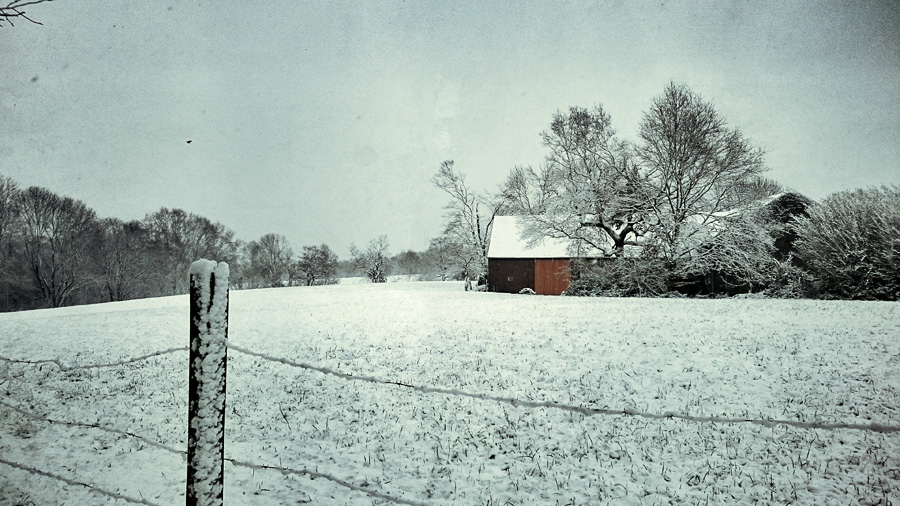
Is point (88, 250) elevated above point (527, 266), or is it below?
above

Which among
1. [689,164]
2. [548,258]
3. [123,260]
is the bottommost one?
[548,258]

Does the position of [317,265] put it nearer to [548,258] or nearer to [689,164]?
[548,258]

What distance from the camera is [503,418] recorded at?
19.2 feet

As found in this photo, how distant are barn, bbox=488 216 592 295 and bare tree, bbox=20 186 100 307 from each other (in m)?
37.0

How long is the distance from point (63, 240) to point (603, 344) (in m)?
46.9

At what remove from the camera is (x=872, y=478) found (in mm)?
4191

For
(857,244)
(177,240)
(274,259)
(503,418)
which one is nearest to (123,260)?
(177,240)

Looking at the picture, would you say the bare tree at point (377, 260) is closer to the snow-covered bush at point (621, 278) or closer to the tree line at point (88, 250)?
the tree line at point (88, 250)

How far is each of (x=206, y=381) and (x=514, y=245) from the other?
3106 cm

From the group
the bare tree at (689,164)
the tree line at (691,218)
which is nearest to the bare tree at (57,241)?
the tree line at (691,218)

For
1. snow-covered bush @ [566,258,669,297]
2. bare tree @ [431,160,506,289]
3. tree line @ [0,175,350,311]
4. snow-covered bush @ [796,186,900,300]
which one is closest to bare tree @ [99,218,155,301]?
tree line @ [0,175,350,311]

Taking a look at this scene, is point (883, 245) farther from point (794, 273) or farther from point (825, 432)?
point (825, 432)

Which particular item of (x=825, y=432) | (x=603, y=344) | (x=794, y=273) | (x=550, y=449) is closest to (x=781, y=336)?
(x=603, y=344)

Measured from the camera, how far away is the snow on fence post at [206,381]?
220 cm
